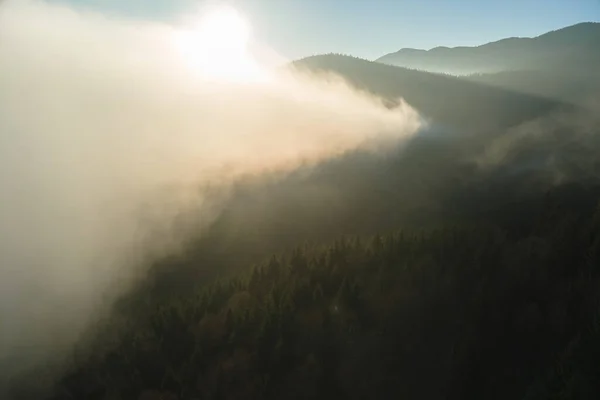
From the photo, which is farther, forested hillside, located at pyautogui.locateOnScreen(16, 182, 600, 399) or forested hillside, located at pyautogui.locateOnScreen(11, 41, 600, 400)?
forested hillside, located at pyautogui.locateOnScreen(11, 41, 600, 400)

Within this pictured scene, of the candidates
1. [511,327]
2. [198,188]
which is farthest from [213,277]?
[511,327]

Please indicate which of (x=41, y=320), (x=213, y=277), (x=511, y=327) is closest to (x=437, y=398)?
(x=511, y=327)

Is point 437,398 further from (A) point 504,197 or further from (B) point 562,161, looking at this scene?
(B) point 562,161

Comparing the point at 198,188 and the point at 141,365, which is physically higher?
the point at 198,188

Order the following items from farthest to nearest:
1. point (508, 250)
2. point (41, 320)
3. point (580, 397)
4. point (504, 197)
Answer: point (504, 197) → point (41, 320) → point (508, 250) → point (580, 397)

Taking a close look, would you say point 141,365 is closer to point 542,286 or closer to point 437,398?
point 437,398

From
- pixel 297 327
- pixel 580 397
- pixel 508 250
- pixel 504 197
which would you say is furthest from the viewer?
pixel 504 197

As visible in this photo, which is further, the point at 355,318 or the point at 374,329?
the point at 355,318

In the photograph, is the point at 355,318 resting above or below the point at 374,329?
above

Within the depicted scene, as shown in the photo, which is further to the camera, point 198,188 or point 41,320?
point 198,188

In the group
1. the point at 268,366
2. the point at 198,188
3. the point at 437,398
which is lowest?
the point at 437,398

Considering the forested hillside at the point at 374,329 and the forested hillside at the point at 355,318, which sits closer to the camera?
the forested hillside at the point at 374,329
